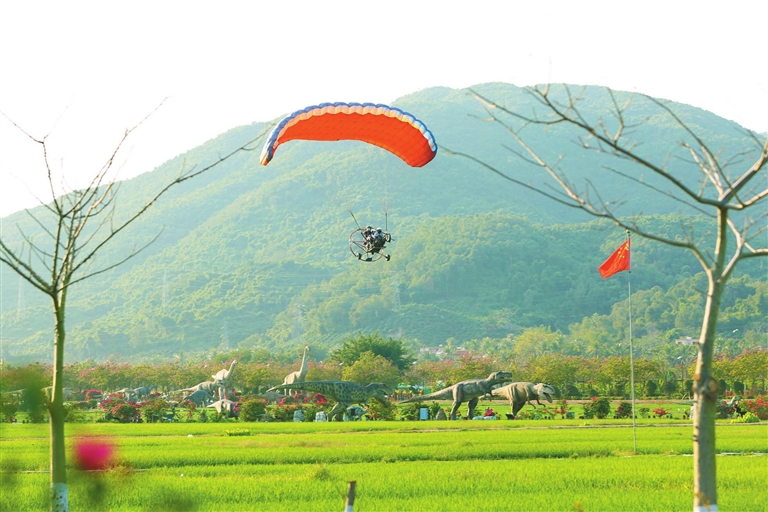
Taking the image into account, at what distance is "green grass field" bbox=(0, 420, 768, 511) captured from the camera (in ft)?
35.3

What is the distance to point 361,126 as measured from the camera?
16.7m

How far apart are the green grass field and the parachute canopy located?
209 inches

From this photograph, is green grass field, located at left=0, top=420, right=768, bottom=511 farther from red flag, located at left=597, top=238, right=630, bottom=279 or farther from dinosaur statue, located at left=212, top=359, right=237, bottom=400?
dinosaur statue, located at left=212, top=359, right=237, bottom=400

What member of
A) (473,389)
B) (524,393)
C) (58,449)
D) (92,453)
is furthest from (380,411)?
(92,453)

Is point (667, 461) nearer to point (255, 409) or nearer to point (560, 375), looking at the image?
point (255, 409)

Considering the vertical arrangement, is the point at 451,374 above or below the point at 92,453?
below

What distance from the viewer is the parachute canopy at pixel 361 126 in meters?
15.8

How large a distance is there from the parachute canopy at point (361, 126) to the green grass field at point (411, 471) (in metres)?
5.31

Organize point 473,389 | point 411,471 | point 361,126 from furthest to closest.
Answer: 1. point 473,389
2. point 361,126
3. point 411,471

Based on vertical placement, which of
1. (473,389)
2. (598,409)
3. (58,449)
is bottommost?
(598,409)

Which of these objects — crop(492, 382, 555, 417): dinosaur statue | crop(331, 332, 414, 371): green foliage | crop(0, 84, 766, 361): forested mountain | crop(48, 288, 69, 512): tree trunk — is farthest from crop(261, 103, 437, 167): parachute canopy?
crop(0, 84, 766, 361): forested mountain

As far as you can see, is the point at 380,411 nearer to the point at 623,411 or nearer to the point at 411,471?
the point at 623,411

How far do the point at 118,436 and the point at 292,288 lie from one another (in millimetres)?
128550

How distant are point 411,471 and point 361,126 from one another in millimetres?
6159
